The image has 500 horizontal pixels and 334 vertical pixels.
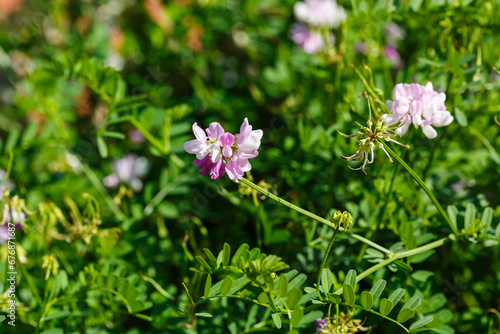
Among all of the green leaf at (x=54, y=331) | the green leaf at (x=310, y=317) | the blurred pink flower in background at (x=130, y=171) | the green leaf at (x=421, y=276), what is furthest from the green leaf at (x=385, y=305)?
the blurred pink flower in background at (x=130, y=171)

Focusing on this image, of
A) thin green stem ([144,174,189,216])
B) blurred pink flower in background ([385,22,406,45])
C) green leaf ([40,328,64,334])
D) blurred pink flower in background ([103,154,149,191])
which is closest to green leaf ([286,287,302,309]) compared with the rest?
green leaf ([40,328,64,334])

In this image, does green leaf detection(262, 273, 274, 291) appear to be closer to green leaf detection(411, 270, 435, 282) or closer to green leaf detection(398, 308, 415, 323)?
green leaf detection(398, 308, 415, 323)

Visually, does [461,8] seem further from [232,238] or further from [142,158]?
[142,158]

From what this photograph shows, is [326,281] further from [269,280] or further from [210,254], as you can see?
[210,254]

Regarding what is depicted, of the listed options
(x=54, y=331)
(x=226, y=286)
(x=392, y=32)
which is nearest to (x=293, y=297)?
(x=226, y=286)

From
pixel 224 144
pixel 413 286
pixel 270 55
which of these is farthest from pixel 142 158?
Answer: pixel 413 286
